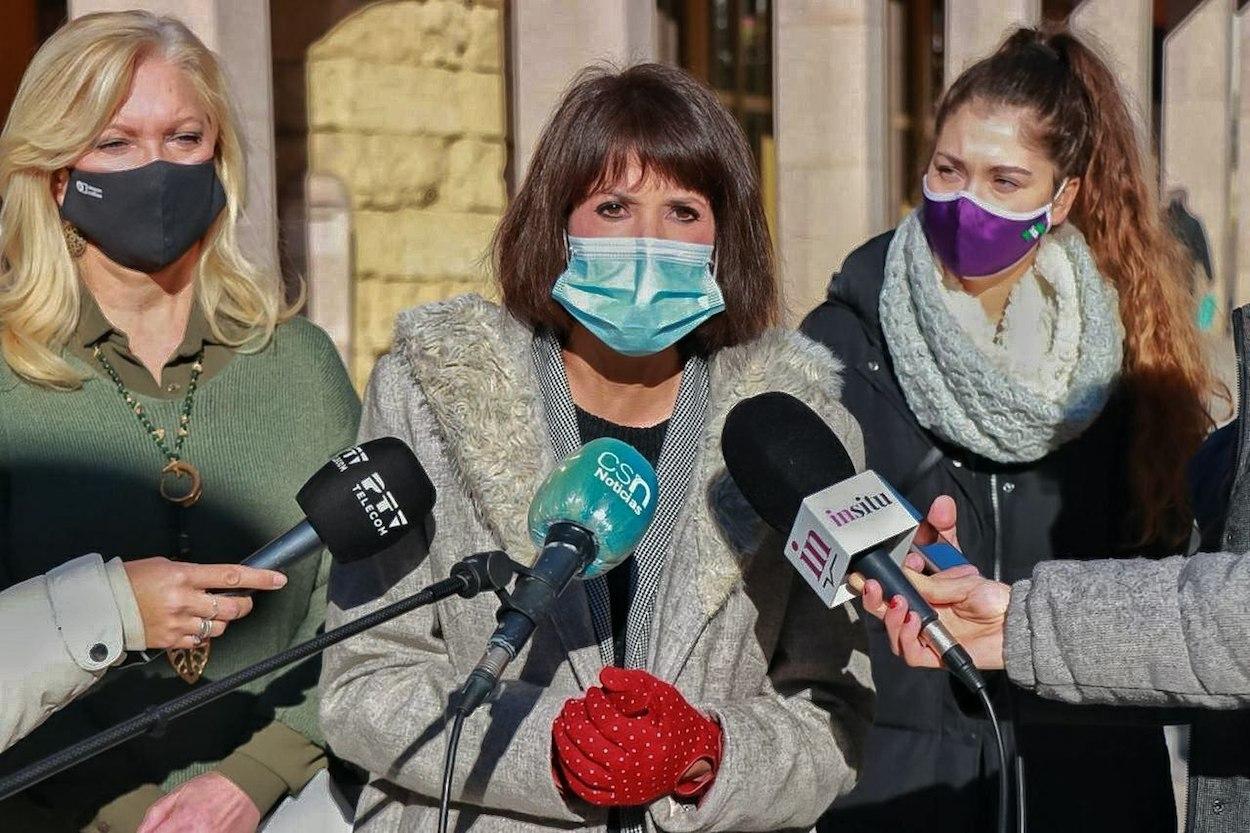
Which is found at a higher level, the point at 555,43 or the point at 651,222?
the point at 555,43

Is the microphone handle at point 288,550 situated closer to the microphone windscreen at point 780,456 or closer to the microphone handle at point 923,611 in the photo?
the microphone windscreen at point 780,456

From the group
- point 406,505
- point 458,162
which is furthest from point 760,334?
point 458,162

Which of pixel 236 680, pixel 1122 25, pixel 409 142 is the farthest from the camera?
pixel 1122 25

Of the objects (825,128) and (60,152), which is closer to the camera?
(60,152)

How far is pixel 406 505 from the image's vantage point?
9.18ft

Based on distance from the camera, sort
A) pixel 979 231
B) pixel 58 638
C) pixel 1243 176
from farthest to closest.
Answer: pixel 1243 176 < pixel 979 231 < pixel 58 638

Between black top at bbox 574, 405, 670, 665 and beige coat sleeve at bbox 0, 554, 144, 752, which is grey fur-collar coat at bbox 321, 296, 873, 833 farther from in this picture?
beige coat sleeve at bbox 0, 554, 144, 752

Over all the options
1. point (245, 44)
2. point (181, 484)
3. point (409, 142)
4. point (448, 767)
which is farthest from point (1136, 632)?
point (409, 142)

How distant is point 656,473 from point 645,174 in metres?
0.51

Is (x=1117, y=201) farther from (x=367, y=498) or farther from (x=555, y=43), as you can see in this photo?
(x=555, y=43)

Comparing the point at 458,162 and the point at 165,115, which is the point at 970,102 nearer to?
the point at 165,115

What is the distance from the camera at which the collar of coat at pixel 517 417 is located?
3066 mm

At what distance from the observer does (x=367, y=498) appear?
2746mm

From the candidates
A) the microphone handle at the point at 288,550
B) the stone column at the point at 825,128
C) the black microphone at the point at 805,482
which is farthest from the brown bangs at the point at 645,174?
the stone column at the point at 825,128
